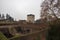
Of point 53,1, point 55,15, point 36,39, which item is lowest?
point 36,39

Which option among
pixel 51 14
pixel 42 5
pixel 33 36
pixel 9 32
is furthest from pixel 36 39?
pixel 42 5

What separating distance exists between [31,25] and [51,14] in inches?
142

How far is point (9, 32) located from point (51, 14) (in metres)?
5.16

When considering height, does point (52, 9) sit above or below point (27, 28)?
above

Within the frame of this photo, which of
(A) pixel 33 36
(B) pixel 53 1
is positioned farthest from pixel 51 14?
(A) pixel 33 36

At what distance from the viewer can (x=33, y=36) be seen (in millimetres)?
11977

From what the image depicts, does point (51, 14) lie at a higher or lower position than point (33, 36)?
higher

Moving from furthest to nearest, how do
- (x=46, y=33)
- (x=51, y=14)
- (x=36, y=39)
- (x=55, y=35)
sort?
(x=51, y=14)
(x=36, y=39)
(x=46, y=33)
(x=55, y=35)

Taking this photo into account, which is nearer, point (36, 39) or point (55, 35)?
point (55, 35)

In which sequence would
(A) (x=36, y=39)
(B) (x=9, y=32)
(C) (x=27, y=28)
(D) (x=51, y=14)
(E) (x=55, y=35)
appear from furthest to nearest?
(C) (x=27, y=28) < (D) (x=51, y=14) < (B) (x=9, y=32) < (A) (x=36, y=39) < (E) (x=55, y=35)

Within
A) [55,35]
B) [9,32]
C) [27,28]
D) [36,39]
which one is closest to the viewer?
[55,35]

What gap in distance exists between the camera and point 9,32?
17.5 metres

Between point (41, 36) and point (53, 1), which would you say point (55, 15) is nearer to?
point (53, 1)

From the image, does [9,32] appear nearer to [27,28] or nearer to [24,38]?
[27,28]
